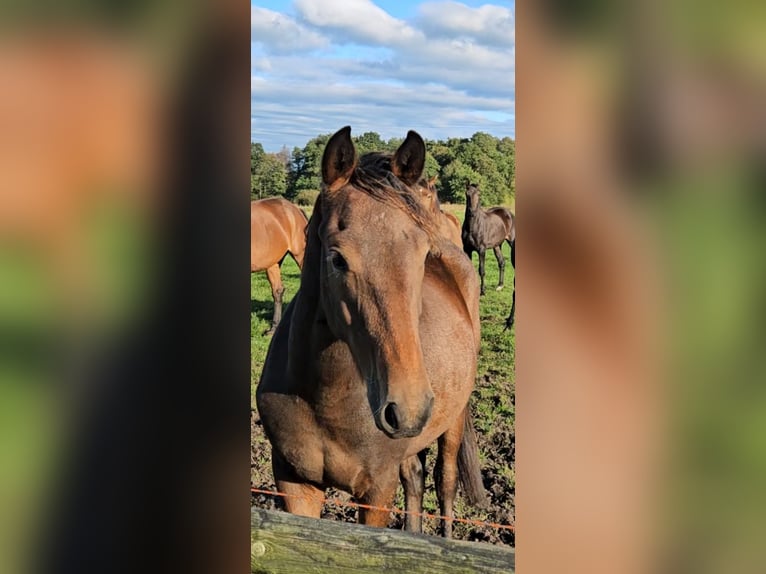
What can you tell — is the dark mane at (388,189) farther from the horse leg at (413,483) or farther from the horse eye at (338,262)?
the horse leg at (413,483)

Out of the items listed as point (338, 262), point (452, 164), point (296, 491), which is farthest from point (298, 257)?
point (296, 491)

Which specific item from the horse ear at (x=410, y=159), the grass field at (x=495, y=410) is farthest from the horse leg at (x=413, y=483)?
the horse ear at (x=410, y=159)

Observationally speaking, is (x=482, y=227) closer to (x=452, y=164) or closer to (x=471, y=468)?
(x=452, y=164)

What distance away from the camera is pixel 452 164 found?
1.64 m

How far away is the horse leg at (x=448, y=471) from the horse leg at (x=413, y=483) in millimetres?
40

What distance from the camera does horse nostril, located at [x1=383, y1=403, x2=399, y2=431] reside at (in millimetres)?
1482

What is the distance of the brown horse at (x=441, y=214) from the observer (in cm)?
160
